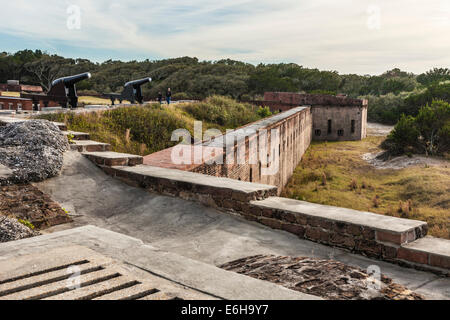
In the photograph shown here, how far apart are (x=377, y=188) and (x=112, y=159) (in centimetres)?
1423

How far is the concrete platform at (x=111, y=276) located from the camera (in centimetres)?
230

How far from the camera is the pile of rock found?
8.52ft

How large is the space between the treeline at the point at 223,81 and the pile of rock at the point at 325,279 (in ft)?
117

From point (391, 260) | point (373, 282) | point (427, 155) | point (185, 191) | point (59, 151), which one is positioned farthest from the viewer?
point (427, 155)

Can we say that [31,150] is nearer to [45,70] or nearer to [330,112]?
[330,112]

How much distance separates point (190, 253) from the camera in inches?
147

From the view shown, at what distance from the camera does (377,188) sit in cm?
1761

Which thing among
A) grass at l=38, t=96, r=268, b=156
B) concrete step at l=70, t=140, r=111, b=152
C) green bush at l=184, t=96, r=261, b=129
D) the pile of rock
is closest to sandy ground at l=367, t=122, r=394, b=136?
green bush at l=184, t=96, r=261, b=129

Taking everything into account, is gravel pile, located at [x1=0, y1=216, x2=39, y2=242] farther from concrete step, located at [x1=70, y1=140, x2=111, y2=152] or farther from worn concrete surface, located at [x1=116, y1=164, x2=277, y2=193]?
concrete step, located at [x1=70, y1=140, x2=111, y2=152]

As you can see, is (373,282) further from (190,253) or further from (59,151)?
(59,151)

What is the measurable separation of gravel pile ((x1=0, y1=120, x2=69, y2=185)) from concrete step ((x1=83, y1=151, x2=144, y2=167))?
0.47 m

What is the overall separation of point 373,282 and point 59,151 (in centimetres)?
495
